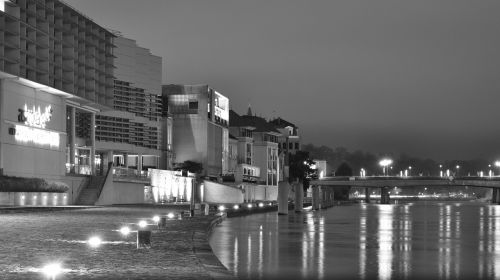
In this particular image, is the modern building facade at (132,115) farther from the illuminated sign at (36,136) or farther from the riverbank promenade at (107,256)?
the riverbank promenade at (107,256)

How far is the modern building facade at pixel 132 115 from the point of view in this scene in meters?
102

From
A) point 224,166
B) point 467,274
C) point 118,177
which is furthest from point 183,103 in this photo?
point 467,274

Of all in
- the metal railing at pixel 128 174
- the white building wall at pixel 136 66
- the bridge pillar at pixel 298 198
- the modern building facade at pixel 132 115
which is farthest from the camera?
the white building wall at pixel 136 66

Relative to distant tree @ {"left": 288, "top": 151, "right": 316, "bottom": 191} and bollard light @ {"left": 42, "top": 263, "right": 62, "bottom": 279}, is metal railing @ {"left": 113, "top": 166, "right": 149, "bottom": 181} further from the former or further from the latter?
bollard light @ {"left": 42, "top": 263, "right": 62, "bottom": 279}

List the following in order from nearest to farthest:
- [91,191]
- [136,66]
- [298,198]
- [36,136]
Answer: [36,136], [91,191], [298,198], [136,66]

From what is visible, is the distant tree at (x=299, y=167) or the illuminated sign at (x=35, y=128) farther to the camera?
the distant tree at (x=299, y=167)

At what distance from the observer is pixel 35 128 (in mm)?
70188

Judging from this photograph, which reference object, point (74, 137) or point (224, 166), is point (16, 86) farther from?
point (224, 166)

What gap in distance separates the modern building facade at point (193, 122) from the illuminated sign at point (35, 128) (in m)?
54.8

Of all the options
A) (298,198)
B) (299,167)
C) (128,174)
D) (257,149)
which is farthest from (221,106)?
(298,198)

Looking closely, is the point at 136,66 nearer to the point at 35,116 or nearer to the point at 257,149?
the point at 35,116

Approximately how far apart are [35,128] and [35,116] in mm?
1150

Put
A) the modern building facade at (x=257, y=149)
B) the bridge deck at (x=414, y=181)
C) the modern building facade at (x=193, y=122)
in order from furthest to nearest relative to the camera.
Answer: the bridge deck at (x=414, y=181) → the modern building facade at (x=257, y=149) → the modern building facade at (x=193, y=122)

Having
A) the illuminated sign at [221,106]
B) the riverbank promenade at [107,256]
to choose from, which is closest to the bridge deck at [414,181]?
the illuminated sign at [221,106]
